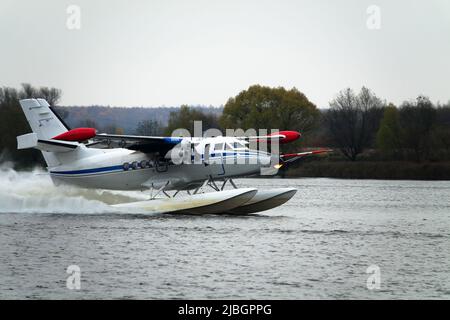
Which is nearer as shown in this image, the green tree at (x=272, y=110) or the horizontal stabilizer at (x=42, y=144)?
the horizontal stabilizer at (x=42, y=144)

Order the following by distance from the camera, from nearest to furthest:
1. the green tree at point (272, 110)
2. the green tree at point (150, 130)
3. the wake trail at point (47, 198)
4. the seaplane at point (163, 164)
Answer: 1. the seaplane at point (163, 164)
2. the wake trail at point (47, 198)
3. the green tree at point (272, 110)
4. the green tree at point (150, 130)

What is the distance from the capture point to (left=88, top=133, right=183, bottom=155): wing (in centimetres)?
3136

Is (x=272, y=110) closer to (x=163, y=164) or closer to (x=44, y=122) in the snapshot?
(x=44, y=122)

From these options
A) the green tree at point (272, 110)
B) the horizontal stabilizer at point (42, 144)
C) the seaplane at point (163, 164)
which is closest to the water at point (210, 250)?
the seaplane at point (163, 164)

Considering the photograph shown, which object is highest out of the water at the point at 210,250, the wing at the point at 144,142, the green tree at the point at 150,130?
the green tree at the point at 150,130

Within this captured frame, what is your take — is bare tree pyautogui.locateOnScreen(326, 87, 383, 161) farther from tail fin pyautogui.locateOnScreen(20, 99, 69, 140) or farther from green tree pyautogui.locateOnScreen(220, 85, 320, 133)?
tail fin pyautogui.locateOnScreen(20, 99, 69, 140)

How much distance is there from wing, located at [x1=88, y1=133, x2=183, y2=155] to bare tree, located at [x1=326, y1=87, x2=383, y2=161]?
159ft

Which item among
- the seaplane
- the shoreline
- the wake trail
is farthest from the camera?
the shoreline

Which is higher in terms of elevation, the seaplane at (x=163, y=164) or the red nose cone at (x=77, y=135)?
the red nose cone at (x=77, y=135)

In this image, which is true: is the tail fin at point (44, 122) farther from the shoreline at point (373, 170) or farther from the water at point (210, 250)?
the shoreline at point (373, 170)

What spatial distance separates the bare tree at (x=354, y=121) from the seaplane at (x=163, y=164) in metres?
48.1

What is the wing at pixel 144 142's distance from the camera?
3136cm

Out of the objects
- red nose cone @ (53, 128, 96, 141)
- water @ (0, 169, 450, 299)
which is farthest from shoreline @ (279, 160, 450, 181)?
red nose cone @ (53, 128, 96, 141)

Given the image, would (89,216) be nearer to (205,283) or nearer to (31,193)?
(31,193)
